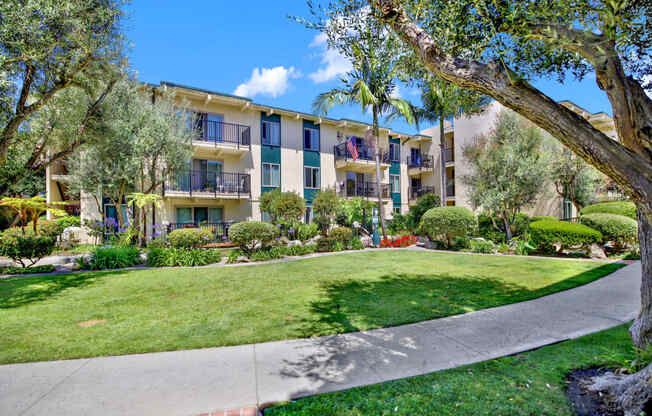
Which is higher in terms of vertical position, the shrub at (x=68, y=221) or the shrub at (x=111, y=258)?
the shrub at (x=68, y=221)

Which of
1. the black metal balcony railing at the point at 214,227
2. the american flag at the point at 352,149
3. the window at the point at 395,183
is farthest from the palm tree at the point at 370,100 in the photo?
the window at the point at 395,183

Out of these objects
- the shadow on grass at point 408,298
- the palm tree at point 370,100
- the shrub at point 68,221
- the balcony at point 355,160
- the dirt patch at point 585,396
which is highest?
the palm tree at point 370,100

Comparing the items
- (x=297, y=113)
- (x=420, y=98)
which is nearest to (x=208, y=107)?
(x=297, y=113)

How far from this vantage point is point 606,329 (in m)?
4.39

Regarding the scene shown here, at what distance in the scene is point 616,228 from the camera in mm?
11750

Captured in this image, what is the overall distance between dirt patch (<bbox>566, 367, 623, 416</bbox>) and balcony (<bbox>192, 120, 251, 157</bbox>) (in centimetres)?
1751

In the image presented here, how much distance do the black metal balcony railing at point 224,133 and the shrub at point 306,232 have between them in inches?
243

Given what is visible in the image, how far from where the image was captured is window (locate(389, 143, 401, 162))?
1062 inches

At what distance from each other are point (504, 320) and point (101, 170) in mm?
15368

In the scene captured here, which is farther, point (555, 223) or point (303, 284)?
point (555, 223)

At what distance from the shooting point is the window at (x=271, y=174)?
66.0ft

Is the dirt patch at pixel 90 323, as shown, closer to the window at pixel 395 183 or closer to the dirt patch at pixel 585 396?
the dirt patch at pixel 585 396

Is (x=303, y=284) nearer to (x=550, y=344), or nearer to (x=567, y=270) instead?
(x=550, y=344)

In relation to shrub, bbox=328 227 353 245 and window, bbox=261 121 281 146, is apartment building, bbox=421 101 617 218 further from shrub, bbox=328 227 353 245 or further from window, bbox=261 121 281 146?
window, bbox=261 121 281 146
